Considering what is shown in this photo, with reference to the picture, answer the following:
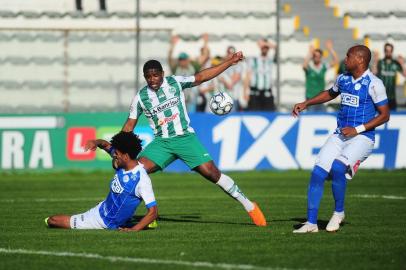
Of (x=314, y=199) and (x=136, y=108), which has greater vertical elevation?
(x=136, y=108)

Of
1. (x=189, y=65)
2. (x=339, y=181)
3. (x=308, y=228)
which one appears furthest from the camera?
(x=189, y=65)

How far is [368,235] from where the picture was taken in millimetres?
12352

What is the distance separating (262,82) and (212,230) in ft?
38.8

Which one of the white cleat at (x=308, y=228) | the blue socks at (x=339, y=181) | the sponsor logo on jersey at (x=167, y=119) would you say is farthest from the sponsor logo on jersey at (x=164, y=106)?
the white cleat at (x=308, y=228)

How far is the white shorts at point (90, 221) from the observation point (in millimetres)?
12867

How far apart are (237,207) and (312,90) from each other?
8576 mm

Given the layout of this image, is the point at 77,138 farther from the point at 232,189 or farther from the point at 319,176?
the point at 319,176

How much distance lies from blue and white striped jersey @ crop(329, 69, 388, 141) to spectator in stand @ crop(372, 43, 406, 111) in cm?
1130

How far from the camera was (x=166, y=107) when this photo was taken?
45.9 feet

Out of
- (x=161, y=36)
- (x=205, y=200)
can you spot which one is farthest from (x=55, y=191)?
(x=161, y=36)

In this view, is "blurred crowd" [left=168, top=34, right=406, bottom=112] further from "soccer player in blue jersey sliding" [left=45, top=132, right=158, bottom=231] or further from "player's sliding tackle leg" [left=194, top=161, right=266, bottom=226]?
"soccer player in blue jersey sliding" [left=45, top=132, right=158, bottom=231]

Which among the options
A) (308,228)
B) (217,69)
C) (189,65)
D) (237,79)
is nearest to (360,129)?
(308,228)

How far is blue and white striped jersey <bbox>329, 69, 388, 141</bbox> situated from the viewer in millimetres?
12956

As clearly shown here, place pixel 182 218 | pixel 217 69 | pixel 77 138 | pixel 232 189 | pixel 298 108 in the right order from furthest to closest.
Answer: pixel 77 138 → pixel 182 218 → pixel 232 189 → pixel 217 69 → pixel 298 108
